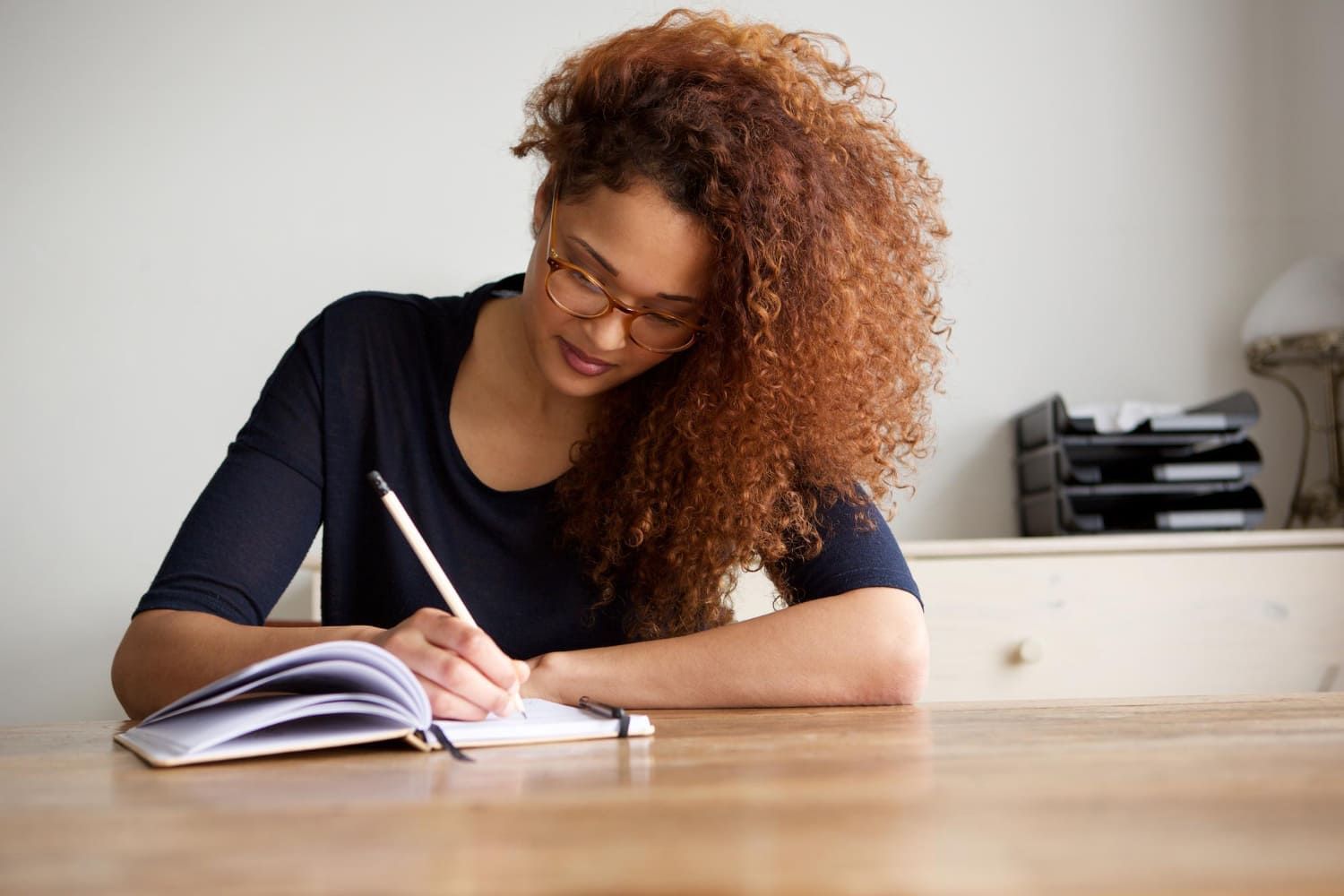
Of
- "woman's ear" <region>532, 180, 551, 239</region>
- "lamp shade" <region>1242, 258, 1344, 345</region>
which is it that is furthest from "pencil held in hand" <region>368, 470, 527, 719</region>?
"lamp shade" <region>1242, 258, 1344, 345</region>

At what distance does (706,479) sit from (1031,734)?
55 centimetres

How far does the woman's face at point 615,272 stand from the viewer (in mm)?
1125

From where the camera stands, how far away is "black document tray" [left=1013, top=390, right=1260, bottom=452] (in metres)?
2.18

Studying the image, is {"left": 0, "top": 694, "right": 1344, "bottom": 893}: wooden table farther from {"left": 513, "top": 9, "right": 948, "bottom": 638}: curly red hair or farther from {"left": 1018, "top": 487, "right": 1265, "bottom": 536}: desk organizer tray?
{"left": 1018, "top": 487, "right": 1265, "bottom": 536}: desk organizer tray

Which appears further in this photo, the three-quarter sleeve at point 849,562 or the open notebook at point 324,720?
the three-quarter sleeve at point 849,562

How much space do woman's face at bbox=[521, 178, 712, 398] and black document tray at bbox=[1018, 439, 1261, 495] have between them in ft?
4.19

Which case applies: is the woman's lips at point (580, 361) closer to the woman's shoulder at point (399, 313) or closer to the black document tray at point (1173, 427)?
the woman's shoulder at point (399, 313)

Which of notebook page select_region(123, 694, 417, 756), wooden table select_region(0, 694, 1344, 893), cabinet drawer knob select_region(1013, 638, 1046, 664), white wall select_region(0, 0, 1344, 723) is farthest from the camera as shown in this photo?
white wall select_region(0, 0, 1344, 723)

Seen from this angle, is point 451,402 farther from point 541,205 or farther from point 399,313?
point 541,205

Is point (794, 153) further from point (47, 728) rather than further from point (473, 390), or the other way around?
point (47, 728)

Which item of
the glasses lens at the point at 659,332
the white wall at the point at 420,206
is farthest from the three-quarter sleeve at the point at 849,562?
the white wall at the point at 420,206

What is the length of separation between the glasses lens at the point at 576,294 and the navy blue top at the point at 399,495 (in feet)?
0.81

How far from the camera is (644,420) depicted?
51.3 inches

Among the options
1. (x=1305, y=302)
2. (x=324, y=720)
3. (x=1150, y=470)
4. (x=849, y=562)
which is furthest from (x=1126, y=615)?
(x=324, y=720)
